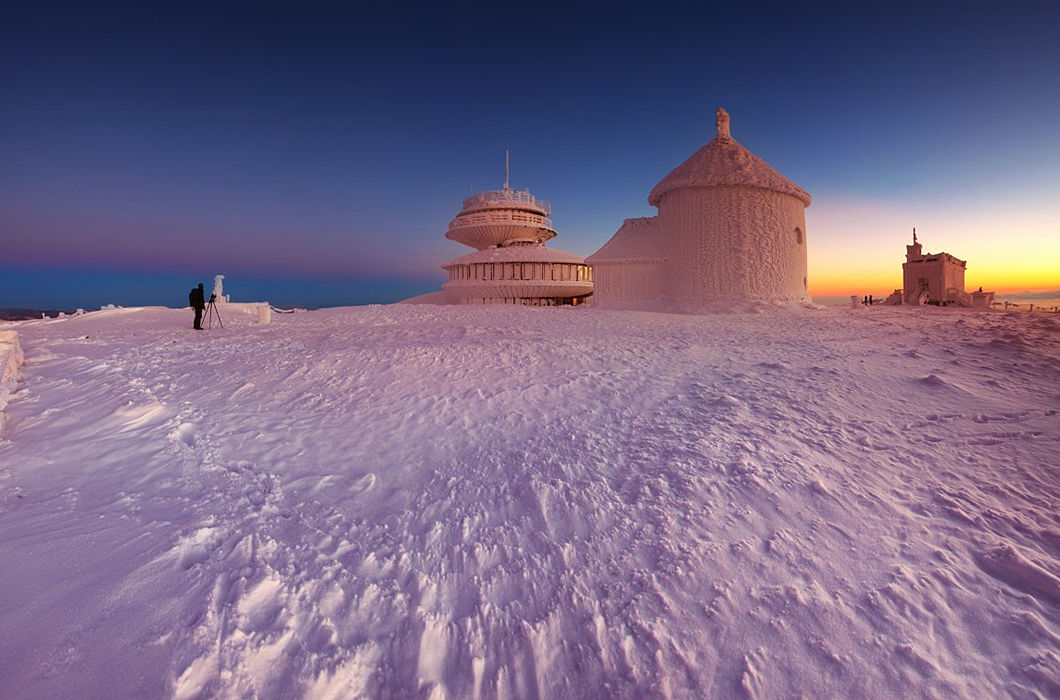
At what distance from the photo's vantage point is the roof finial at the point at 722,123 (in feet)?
68.9

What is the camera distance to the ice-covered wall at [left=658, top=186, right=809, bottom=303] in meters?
19.2

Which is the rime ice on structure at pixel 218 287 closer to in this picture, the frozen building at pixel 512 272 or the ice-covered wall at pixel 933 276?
the frozen building at pixel 512 272

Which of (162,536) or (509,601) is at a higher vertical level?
(162,536)

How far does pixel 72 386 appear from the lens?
6.57 meters

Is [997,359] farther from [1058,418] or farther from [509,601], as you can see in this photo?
[509,601]

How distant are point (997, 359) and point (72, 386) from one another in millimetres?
14109

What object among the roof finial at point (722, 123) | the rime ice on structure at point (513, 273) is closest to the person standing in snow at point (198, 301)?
the rime ice on structure at point (513, 273)

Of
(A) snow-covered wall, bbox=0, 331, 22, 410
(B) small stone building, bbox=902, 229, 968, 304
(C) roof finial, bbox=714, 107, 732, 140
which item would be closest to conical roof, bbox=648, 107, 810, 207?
(C) roof finial, bbox=714, 107, 732, 140

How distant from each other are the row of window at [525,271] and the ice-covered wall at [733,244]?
32.6 ft

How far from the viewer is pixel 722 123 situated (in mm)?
21109

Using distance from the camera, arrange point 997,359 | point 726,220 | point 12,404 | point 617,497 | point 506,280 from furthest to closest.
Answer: point 506,280, point 726,220, point 997,359, point 12,404, point 617,497

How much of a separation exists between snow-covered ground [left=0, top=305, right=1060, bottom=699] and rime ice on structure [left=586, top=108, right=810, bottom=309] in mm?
13005

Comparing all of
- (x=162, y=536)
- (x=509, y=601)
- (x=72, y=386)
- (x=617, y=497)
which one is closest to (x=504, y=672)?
(x=509, y=601)

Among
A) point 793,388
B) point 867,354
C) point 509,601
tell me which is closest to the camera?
point 509,601
